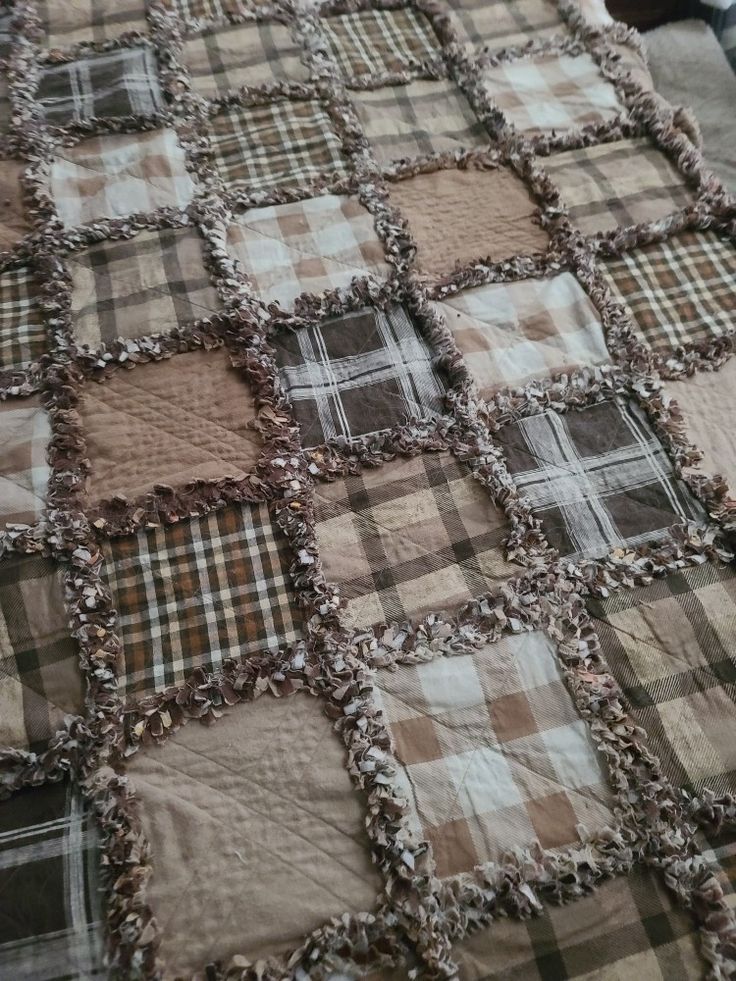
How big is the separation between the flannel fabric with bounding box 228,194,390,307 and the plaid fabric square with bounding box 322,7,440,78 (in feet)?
1.12

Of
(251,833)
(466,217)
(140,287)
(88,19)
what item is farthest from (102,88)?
(251,833)

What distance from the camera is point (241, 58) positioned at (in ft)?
4.16

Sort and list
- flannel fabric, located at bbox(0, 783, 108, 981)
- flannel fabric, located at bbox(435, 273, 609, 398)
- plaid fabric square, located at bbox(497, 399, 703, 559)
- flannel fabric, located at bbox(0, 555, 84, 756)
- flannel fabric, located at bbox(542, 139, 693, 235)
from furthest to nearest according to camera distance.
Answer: flannel fabric, located at bbox(542, 139, 693, 235) < flannel fabric, located at bbox(435, 273, 609, 398) < plaid fabric square, located at bbox(497, 399, 703, 559) < flannel fabric, located at bbox(0, 555, 84, 756) < flannel fabric, located at bbox(0, 783, 108, 981)

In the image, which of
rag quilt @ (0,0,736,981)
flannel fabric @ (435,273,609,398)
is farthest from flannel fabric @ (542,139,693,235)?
flannel fabric @ (435,273,609,398)

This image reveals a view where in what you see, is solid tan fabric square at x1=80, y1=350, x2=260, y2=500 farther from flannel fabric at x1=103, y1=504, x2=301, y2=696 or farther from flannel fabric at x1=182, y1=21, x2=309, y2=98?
flannel fabric at x1=182, y1=21, x2=309, y2=98

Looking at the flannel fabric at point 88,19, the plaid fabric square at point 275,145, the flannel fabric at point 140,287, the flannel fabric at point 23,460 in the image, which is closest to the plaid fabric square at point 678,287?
the plaid fabric square at point 275,145

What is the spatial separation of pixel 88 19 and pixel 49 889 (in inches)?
55.9

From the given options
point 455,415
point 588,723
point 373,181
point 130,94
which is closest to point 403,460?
point 455,415

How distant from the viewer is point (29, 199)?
110 cm

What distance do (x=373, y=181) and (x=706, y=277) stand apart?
52cm

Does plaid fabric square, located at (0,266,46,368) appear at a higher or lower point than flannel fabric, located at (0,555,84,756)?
higher

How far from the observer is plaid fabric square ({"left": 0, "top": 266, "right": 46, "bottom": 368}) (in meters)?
0.97

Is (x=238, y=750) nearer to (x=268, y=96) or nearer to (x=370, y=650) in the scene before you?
(x=370, y=650)

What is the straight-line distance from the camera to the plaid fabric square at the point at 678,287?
99 cm
